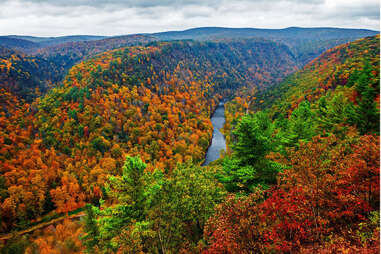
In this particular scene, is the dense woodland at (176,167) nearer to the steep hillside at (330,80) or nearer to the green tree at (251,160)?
the green tree at (251,160)

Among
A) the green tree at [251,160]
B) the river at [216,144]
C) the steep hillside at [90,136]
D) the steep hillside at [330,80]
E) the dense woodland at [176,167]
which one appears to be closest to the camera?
the dense woodland at [176,167]

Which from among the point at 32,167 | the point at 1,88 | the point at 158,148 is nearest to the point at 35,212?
the point at 32,167

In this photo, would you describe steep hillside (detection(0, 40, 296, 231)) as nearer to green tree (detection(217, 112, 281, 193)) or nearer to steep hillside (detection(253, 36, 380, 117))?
steep hillside (detection(253, 36, 380, 117))

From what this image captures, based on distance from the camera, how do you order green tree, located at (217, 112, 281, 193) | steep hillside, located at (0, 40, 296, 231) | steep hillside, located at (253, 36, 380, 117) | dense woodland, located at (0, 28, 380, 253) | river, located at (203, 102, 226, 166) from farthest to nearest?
river, located at (203, 102, 226, 166)
steep hillside, located at (0, 40, 296, 231)
steep hillside, located at (253, 36, 380, 117)
green tree, located at (217, 112, 281, 193)
dense woodland, located at (0, 28, 380, 253)

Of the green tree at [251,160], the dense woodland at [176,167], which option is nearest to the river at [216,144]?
the dense woodland at [176,167]

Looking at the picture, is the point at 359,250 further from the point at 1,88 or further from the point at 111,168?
the point at 1,88

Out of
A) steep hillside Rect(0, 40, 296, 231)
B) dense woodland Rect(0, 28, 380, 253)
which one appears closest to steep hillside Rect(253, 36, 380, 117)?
dense woodland Rect(0, 28, 380, 253)

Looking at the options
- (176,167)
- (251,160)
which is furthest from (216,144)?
(251,160)

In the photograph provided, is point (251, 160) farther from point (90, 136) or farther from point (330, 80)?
point (90, 136)
